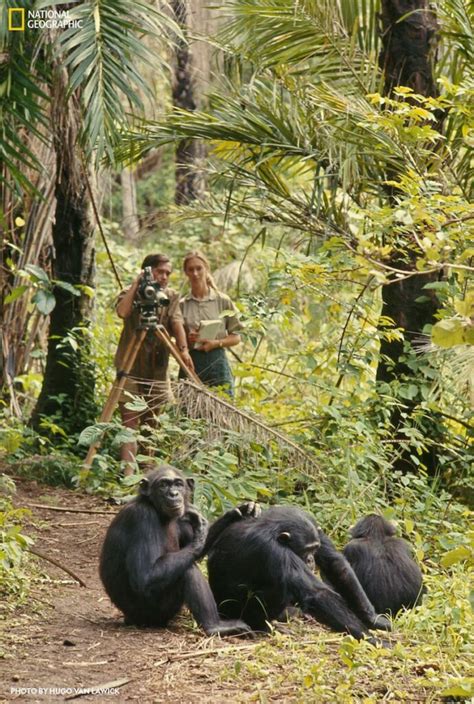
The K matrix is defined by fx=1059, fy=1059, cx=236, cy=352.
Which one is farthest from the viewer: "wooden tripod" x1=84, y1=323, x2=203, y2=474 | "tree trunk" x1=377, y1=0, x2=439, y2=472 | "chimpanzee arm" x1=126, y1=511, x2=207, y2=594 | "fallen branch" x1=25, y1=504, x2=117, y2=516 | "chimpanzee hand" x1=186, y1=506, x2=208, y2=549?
"tree trunk" x1=377, y1=0, x2=439, y2=472

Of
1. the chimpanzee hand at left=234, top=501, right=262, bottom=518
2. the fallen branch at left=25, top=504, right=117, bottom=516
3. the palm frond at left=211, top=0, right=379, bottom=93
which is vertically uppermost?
the palm frond at left=211, top=0, right=379, bottom=93

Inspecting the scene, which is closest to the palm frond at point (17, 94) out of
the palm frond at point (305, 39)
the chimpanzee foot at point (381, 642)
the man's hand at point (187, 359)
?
the man's hand at point (187, 359)

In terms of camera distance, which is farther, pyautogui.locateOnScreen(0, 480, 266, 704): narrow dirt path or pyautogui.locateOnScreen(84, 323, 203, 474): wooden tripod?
pyautogui.locateOnScreen(84, 323, 203, 474): wooden tripod

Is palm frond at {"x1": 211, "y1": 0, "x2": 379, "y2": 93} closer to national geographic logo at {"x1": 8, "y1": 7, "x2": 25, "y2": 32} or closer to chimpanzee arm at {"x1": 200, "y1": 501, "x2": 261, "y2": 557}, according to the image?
national geographic logo at {"x1": 8, "y1": 7, "x2": 25, "y2": 32}

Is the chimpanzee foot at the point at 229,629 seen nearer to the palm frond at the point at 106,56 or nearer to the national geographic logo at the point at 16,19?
the palm frond at the point at 106,56

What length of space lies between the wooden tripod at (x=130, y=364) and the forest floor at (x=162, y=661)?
7.03 ft

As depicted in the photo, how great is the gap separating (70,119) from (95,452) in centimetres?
306

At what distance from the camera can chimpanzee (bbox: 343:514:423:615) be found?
6.29 m

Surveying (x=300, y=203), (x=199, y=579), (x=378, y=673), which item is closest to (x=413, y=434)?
(x=300, y=203)

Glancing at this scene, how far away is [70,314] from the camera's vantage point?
1062 cm

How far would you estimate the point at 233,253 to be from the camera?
55.2 ft

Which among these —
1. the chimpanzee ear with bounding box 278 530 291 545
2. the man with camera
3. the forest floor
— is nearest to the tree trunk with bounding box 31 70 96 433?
the man with camera

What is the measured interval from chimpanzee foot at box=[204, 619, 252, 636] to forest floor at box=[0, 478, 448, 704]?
6 cm

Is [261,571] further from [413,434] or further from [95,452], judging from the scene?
[95,452]
